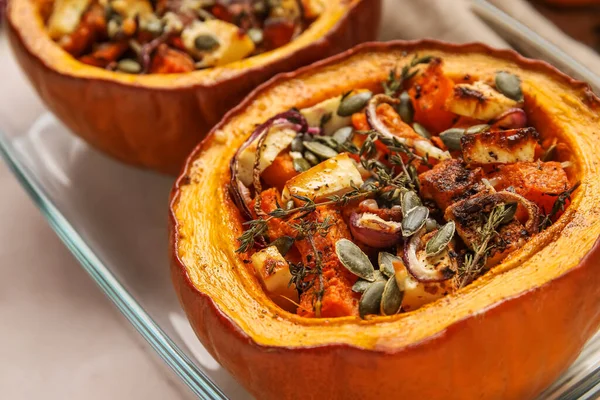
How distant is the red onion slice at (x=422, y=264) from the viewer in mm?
1636

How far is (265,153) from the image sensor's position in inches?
79.2

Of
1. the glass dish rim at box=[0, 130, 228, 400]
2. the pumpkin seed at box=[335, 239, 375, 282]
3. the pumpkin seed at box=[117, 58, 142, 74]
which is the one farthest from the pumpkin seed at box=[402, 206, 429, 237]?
the pumpkin seed at box=[117, 58, 142, 74]

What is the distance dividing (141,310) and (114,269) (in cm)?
47

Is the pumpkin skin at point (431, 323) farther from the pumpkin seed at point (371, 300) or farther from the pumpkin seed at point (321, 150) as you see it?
the pumpkin seed at point (321, 150)

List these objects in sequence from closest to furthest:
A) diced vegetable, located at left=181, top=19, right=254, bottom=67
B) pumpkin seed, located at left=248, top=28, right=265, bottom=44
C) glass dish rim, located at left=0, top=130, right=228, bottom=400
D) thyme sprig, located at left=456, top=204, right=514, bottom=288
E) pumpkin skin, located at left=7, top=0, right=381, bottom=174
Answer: thyme sprig, located at left=456, top=204, right=514, bottom=288
glass dish rim, located at left=0, top=130, right=228, bottom=400
pumpkin skin, located at left=7, top=0, right=381, bottom=174
diced vegetable, located at left=181, top=19, right=254, bottom=67
pumpkin seed, located at left=248, top=28, right=265, bottom=44

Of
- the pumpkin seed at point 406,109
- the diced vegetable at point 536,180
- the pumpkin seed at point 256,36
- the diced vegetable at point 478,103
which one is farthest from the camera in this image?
the pumpkin seed at point 256,36

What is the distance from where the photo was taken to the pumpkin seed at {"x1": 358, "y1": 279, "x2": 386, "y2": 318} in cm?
167

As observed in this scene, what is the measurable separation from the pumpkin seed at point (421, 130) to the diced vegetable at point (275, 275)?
0.53 meters

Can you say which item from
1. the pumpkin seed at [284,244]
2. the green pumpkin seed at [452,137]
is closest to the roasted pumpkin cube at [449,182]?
the green pumpkin seed at [452,137]

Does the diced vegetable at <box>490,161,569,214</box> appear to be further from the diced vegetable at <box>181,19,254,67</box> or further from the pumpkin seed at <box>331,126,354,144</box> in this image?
the diced vegetable at <box>181,19,254,67</box>

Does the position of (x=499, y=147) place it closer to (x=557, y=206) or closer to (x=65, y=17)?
(x=557, y=206)

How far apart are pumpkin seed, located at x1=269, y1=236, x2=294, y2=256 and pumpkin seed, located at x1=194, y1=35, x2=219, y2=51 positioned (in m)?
0.91

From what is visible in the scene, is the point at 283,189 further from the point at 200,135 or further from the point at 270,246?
the point at 200,135

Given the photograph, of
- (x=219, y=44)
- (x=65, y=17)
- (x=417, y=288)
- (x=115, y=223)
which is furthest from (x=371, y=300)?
(x=65, y=17)
